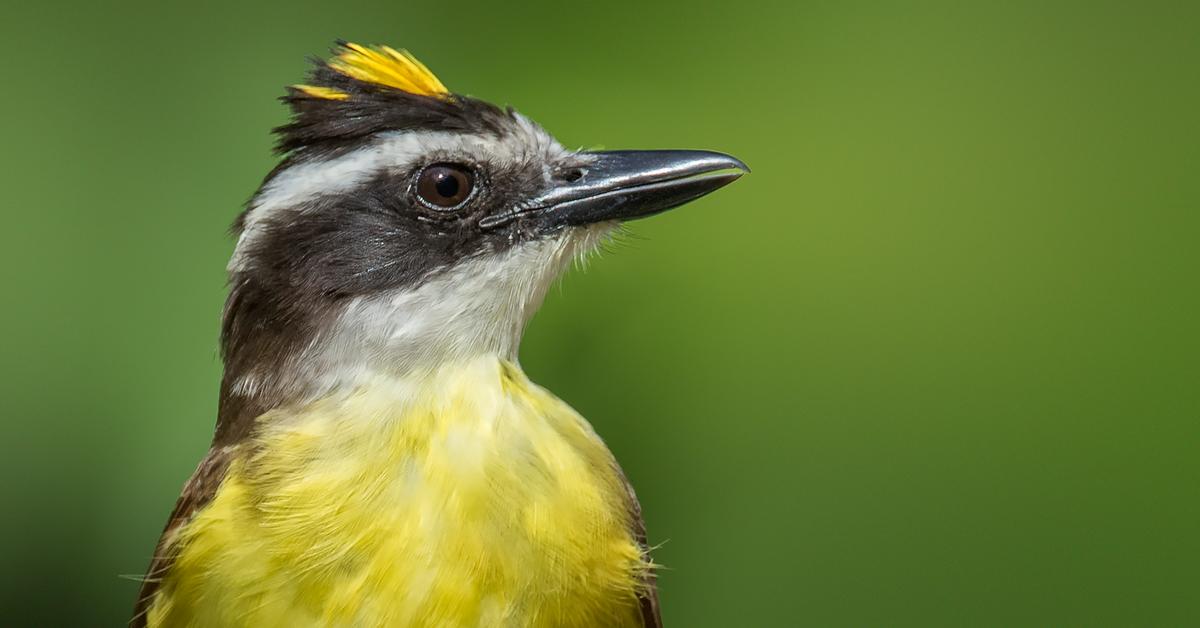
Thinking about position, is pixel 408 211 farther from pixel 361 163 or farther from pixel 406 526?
pixel 406 526

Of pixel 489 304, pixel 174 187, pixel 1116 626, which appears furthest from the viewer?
pixel 174 187

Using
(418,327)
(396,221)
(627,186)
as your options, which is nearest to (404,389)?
(418,327)

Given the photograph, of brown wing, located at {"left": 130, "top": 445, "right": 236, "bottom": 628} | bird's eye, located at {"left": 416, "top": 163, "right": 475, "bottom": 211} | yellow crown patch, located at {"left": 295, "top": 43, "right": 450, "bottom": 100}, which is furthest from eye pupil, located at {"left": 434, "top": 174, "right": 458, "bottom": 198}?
brown wing, located at {"left": 130, "top": 445, "right": 236, "bottom": 628}

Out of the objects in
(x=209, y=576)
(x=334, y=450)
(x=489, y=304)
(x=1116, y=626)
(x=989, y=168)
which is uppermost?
(x=989, y=168)

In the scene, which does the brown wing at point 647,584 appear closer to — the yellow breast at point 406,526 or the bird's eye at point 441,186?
the yellow breast at point 406,526

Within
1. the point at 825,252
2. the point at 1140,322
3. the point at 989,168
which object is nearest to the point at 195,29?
the point at 825,252

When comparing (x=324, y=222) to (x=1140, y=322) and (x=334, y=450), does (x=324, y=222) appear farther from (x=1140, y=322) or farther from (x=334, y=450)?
(x=1140, y=322)

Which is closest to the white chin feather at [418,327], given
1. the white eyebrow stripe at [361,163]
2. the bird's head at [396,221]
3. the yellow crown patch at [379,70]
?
the bird's head at [396,221]

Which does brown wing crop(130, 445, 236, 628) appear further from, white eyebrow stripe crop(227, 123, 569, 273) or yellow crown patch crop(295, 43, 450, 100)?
yellow crown patch crop(295, 43, 450, 100)

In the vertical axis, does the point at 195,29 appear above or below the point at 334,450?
above
